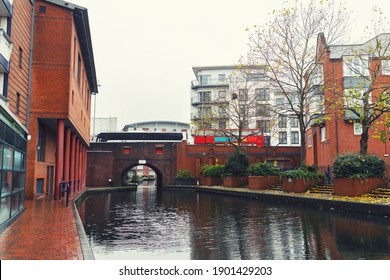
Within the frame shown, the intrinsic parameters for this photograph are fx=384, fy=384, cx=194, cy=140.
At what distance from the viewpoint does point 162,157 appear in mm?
45281

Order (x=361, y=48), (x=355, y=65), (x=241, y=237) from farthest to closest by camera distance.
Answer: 1. (x=355, y=65)
2. (x=361, y=48)
3. (x=241, y=237)

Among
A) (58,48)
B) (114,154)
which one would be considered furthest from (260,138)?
(58,48)

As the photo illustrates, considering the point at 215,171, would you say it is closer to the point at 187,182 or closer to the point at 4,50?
the point at 187,182

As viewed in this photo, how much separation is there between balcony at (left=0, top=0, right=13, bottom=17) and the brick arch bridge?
29201 millimetres

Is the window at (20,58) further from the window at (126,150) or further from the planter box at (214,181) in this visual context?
the window at (126,150)

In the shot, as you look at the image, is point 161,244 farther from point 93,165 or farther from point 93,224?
point 93,165

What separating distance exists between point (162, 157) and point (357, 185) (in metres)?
31.0

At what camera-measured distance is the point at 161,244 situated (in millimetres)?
8266

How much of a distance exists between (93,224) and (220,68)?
54103mm

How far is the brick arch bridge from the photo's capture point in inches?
1710

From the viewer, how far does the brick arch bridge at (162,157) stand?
43438mm

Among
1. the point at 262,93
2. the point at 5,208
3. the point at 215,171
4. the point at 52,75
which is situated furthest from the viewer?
the point at 215,171

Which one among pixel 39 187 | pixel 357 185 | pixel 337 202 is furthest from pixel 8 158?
pixel 357 185

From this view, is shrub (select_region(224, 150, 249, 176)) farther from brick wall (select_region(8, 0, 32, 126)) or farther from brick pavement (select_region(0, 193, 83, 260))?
brick pavement (select_region(0, 193, 83, 260))
